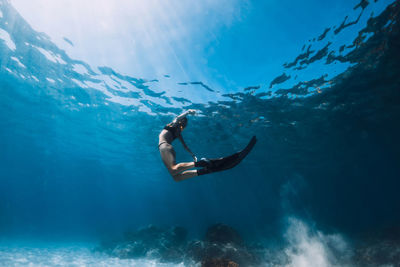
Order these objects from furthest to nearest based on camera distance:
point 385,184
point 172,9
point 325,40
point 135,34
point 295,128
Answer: point 385,184
point 295,128
point 135,34
point 325,40
point 172,9

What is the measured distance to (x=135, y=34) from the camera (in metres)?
11.3

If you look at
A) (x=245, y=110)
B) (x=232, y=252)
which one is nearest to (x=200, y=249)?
(x=232, y=252)

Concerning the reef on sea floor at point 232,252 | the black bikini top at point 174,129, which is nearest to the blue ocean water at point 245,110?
the reef on sea floor at point 232,252

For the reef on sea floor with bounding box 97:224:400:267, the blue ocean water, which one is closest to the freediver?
the reef on sea floor with bounding box 97:224:400:267

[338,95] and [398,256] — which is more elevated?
[338,95]

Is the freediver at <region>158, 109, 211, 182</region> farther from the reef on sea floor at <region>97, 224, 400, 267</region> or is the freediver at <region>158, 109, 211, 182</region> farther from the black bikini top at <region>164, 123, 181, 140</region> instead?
the reef on sea floor at <region>97, 224, 400, 267</region>

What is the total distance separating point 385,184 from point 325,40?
80.0 metres

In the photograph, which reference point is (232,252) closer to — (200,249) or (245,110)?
(200,249)

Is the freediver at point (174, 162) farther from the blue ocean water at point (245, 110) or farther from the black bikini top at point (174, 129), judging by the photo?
the blue ocean water at point (245, 110)

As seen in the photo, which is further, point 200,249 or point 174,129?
point 200,249

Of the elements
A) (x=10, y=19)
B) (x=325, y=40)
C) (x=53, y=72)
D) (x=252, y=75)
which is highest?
(x=53, y=72)

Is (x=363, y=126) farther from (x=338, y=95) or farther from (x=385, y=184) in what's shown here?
(x=385, y=184)

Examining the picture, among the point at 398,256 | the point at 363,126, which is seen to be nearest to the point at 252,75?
the point at 398,256

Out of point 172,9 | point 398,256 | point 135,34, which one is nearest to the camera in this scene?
point 172,9
